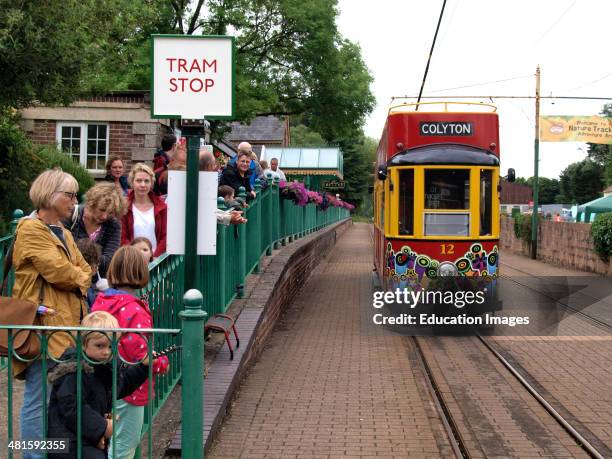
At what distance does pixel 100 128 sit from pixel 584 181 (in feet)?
268

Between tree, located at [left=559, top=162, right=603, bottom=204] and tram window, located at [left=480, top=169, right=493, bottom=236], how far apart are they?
8091 centimetres

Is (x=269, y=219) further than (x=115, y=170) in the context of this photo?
Yes

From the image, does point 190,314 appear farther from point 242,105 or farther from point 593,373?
point 242,105

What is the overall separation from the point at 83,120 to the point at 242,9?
9713 millimetres

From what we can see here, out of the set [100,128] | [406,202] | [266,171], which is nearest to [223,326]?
[406,202]

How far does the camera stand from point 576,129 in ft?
85.1

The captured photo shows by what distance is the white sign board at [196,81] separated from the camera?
4801mm

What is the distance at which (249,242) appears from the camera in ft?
33.9

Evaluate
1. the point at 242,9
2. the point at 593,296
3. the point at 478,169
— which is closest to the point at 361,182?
the point at 242,9

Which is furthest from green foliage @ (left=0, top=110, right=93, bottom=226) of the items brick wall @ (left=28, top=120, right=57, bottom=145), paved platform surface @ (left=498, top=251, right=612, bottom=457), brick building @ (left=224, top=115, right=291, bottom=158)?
brick building @ (left=224, top=115, right=291, bottom=158)

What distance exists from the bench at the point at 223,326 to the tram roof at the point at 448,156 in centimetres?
467

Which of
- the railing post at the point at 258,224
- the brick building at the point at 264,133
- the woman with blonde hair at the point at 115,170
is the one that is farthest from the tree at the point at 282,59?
the brick building at the point at 264,133

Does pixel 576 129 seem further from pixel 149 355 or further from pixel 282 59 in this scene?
pixel 149 355

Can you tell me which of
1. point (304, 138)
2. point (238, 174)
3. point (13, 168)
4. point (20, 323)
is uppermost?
point (304, 138)
